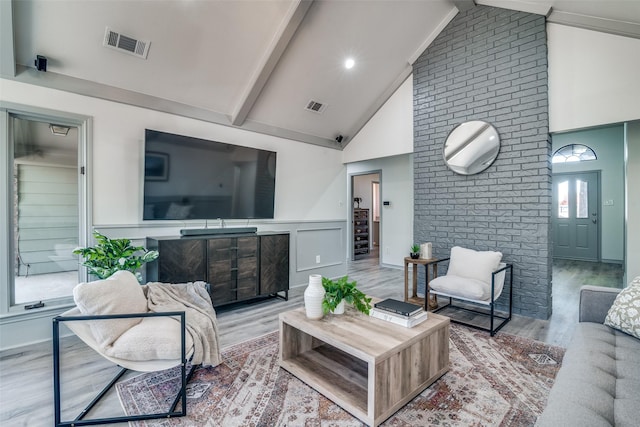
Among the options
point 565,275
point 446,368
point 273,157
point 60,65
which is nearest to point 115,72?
point 60,65

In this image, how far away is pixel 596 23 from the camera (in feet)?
9.33

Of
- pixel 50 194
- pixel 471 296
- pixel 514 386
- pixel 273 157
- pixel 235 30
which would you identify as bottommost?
pixel 514 386

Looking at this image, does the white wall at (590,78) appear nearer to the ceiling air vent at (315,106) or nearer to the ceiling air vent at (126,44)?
the ceiling air vent at (315,106)

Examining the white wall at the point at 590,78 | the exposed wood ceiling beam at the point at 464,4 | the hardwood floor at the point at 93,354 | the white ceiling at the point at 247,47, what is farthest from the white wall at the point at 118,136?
the white wall at the point at 590,78

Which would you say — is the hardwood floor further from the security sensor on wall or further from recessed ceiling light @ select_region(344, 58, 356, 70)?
recessed ceiling light @ select_region(344, 58, 356, 70)

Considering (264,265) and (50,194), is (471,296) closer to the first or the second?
(264,265)

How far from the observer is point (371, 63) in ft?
12.8

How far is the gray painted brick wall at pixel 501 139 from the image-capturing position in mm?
3188

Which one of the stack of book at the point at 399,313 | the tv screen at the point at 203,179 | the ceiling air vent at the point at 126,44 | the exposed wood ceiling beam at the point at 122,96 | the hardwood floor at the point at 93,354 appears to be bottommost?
the hardwood floor at the point at 93,354

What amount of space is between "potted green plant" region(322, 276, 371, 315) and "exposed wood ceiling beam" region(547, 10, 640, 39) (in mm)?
3339

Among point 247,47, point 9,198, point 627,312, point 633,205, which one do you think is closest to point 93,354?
point 9,198

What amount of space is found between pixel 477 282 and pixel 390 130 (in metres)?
2.53

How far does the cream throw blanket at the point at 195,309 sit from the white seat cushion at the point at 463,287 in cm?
217

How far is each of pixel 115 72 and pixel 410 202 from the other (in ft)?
15.7
